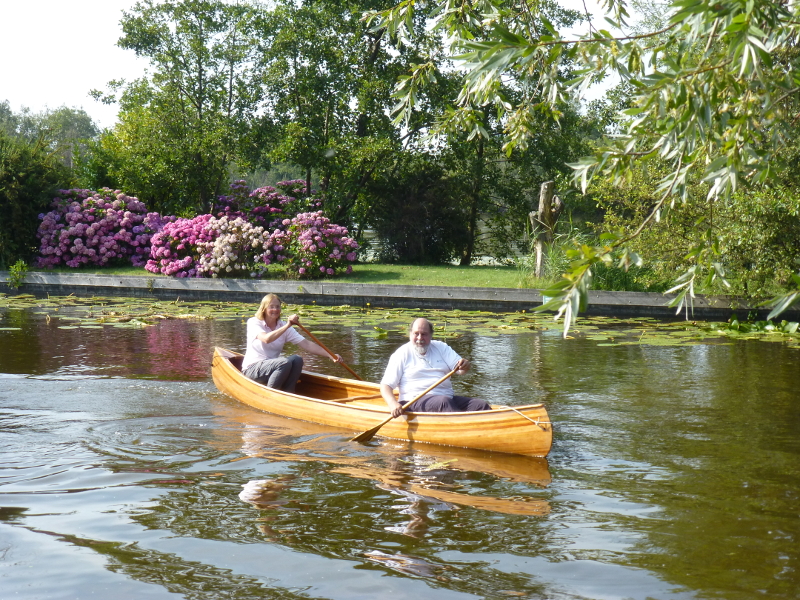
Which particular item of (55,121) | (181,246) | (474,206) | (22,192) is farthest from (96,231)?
(55,121)

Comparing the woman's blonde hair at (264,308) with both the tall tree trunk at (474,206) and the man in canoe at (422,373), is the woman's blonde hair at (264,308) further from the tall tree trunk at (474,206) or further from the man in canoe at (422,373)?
the tall tree trunk at (474,206)

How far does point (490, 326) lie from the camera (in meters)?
14.7

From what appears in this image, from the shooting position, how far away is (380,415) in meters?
7.47

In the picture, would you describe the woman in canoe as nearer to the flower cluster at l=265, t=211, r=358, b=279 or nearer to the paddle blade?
the paddle blade

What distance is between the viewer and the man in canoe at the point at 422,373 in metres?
7.44

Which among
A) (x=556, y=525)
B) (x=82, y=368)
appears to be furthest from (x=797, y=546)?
(x=82, y=368)

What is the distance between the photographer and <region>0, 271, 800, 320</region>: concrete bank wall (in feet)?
54.4

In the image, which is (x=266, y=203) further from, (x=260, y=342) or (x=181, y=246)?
(x=260, y=342)

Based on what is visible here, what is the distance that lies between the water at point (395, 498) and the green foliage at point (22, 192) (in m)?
14.6

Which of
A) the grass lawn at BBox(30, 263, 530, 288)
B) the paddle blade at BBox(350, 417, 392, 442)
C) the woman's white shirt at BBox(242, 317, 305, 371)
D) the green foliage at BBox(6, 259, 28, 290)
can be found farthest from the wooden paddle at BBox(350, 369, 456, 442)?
the green foliage at BBox(6, 259, 28, 290)

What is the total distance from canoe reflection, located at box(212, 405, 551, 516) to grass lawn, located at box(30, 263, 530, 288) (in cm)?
1131

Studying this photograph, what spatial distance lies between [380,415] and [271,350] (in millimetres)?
2128

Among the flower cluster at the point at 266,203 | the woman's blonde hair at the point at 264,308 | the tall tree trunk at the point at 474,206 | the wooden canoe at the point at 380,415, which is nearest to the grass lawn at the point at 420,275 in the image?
the tall tree trunk at the point at 474,206

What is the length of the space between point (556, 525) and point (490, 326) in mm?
9568
